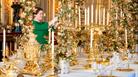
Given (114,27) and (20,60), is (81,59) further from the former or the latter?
(20,60)

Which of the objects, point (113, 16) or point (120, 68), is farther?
point (113, 16)

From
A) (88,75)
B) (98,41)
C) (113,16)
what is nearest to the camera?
(88,75)

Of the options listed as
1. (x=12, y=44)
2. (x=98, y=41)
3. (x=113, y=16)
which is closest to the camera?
(x=98, y=41)

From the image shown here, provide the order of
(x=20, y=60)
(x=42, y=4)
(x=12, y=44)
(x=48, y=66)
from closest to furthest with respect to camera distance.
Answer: (x=48, y=66) < (x=20, y=60) < (x=12, y=44) < (x=42, y=4)

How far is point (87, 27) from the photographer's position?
18.0ft

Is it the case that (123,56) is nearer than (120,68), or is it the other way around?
(120,68)

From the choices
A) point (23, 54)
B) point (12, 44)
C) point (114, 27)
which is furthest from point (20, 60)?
point (12, 44)

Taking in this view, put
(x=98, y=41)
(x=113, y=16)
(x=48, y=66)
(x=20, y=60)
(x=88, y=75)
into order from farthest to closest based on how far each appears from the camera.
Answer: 1. (x=113, y=16)
2. (x=98, y=41)
3. (x=20, y=60)
4. (x=48, y=66)
5. (x=88, y=75)

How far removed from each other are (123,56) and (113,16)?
0.87 m

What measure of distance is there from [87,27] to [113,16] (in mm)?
356

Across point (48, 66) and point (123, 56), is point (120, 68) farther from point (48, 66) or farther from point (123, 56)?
point (48, 66)

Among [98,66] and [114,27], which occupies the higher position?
[114,27]

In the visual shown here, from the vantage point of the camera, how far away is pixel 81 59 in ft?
16.9

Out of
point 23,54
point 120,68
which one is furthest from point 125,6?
point 23,54
